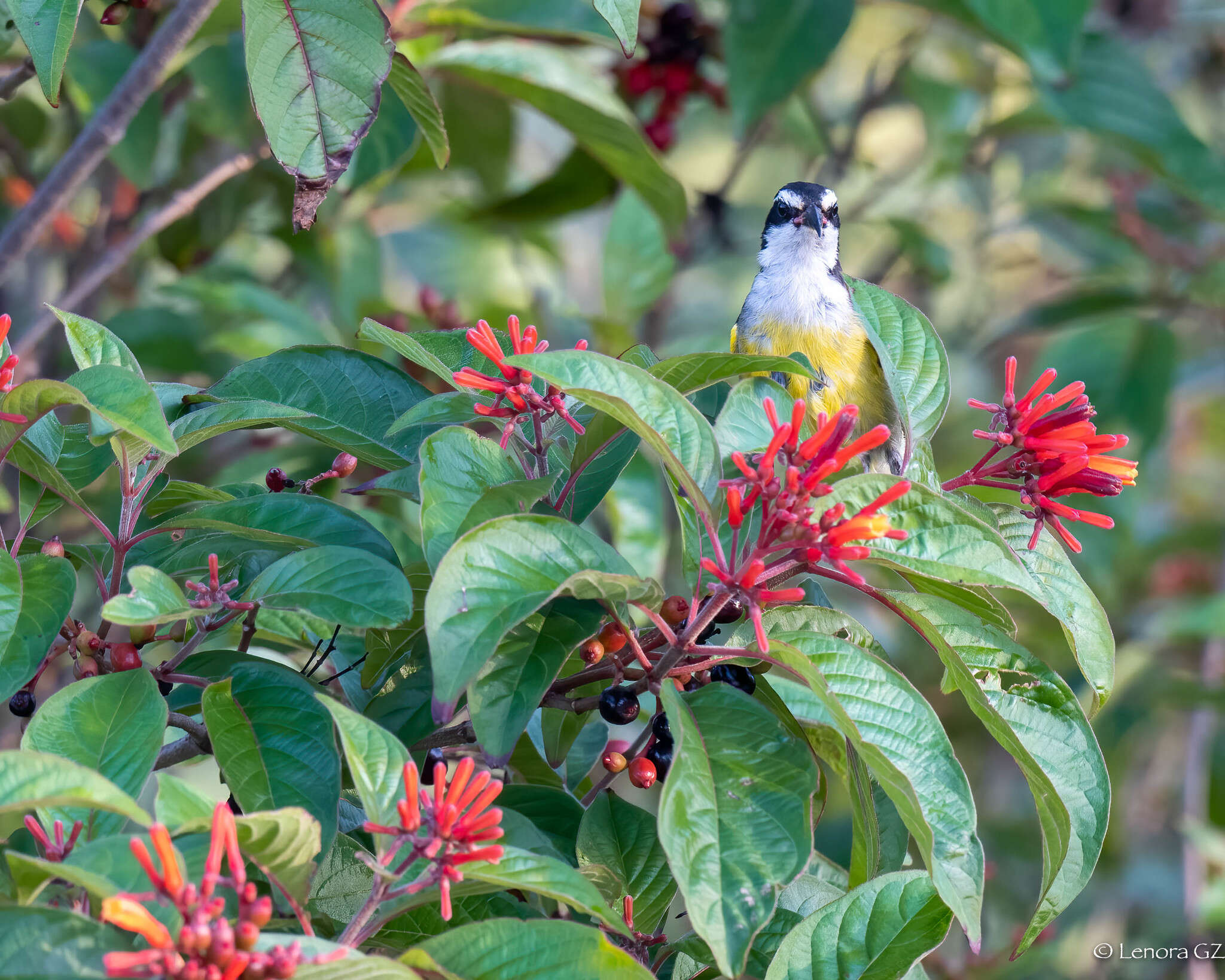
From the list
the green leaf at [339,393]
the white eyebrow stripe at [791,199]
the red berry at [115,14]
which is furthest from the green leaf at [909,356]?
the white eyebrow stripe at [791,199]

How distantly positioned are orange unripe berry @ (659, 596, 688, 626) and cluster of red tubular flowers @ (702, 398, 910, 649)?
0.64 ft

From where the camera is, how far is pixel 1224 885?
9.77 ft

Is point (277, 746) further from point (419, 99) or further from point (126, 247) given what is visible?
point (126, 247)

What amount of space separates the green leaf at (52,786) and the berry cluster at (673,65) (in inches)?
121

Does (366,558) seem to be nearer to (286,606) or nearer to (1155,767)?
(286,606)

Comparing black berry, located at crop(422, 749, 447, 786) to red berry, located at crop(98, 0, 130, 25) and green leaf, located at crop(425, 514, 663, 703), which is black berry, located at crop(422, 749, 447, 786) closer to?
green leaf, located at crop(425, 514, 663, 703)

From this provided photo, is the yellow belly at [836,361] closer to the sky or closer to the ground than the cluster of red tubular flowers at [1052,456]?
closer to the ground

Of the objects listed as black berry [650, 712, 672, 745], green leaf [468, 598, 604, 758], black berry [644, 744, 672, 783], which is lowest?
black berry [644, 744, 672, 783]

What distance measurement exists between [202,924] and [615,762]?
1.99 feet

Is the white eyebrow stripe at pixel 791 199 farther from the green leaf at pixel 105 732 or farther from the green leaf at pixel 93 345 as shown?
the green leaf at pixel 105 732

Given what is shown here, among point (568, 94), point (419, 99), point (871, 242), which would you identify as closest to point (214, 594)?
point (419, 99)

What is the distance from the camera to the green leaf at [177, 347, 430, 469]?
137cm

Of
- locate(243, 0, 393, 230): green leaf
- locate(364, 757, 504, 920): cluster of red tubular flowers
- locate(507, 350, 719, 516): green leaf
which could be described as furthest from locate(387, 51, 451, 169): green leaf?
locate(364, 757, 504, 920): cluster of red tubular flowers

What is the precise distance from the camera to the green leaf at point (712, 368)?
1.23 meters
